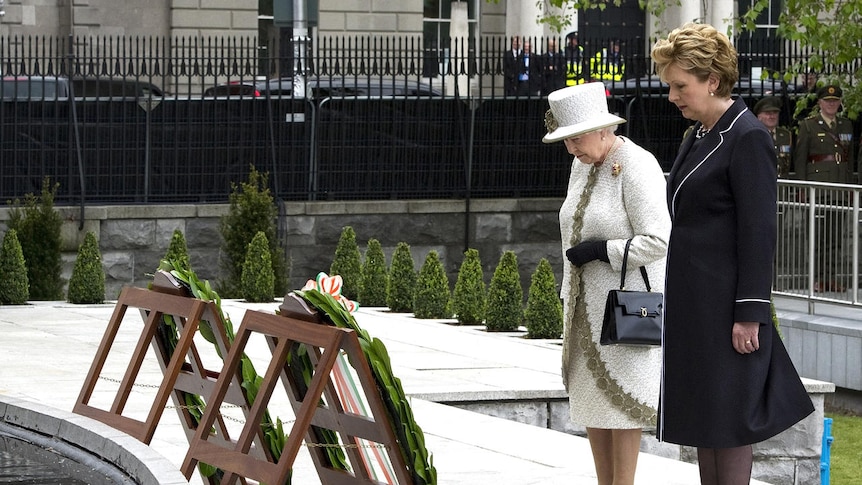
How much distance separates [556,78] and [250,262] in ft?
17.4

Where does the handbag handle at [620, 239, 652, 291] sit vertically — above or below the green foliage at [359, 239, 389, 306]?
above

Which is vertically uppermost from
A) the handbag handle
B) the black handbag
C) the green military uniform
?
the green military uniform

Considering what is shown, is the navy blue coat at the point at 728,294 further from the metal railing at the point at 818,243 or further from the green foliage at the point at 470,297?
the green foliage at the point at 470,297

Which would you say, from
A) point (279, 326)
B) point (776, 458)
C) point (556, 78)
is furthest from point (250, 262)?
point (279, 326)

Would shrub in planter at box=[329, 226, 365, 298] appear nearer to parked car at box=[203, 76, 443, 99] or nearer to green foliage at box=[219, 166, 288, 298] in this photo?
green foliage at box=[219, 166, 288, 298]

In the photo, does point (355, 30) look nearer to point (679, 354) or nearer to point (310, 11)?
point (310, 11)

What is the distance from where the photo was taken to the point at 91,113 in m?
17.3

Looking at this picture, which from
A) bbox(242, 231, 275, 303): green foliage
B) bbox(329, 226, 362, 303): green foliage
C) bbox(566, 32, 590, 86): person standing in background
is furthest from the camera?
bbox(566, 32, 590, 86): person standing in background

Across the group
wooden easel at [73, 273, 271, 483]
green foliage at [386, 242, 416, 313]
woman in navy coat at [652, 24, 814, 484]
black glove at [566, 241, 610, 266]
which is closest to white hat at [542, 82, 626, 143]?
black glove at [566, 241, 610, 266]

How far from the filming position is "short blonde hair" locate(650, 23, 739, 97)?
17.9 feet

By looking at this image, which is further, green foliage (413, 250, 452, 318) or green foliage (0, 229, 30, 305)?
green foliage (0, 229, 30, 305)

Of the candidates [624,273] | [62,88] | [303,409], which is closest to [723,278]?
[624,273]

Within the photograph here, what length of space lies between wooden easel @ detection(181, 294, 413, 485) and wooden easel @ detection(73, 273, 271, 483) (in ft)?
0.34

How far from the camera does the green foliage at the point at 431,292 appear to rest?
14867 mm
